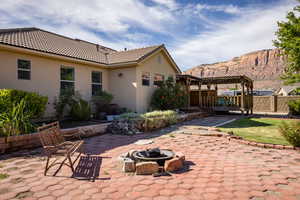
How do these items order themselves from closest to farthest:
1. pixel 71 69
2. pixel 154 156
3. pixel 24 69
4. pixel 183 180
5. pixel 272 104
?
pixel 183 180
pixel 154 156
pixel 24 69
pixel 71 69
pixel 272 104

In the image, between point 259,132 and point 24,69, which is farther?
point 24,69

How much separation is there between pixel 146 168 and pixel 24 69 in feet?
25.8

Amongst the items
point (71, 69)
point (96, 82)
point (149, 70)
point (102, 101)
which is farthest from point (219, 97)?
point (71, 69)

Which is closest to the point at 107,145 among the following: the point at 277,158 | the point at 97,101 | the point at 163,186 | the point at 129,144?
the point at 129,144

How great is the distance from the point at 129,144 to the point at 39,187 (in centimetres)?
305

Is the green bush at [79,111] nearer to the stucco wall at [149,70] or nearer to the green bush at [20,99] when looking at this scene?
the green bush at [20,99]

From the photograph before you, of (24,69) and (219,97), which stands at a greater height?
(24,69)

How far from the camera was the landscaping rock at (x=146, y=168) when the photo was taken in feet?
11.6

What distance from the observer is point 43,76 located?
8.92 m

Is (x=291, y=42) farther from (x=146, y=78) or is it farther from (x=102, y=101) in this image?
(x=102, y=101)

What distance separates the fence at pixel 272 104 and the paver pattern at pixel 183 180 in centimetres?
1780

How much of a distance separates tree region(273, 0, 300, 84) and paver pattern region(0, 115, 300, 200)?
220cm

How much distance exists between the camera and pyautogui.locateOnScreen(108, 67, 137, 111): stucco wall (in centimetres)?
1122

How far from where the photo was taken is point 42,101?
7.06m
